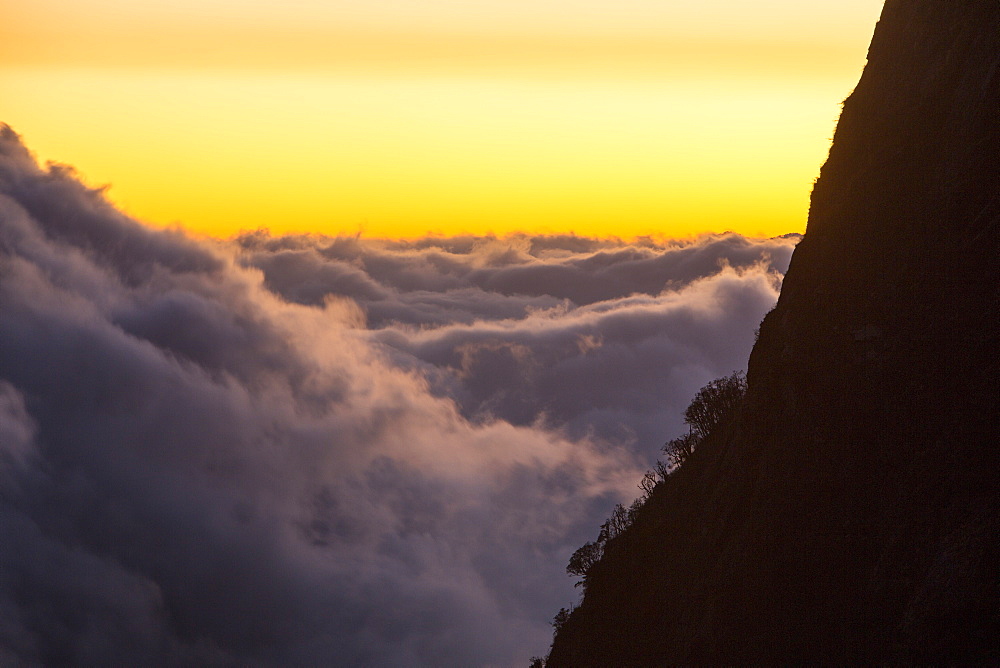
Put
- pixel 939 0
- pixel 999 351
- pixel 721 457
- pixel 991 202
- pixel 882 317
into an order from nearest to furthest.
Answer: pixel 999 351
pixel 991 202
pixel 882 317
pixel 939 0
pixel 721 457

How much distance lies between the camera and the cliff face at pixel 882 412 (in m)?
30.8

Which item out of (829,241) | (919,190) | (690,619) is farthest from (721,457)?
(919,190)

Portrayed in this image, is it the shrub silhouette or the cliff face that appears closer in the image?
the cliff face

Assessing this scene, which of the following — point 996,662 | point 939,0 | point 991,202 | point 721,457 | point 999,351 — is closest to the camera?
point 996,662

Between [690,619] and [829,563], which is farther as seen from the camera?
[690,619]

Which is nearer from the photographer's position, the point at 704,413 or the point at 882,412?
the point at 882,412

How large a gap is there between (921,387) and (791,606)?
10502mm

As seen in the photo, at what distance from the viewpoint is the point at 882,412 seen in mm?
35812

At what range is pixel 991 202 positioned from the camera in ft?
113

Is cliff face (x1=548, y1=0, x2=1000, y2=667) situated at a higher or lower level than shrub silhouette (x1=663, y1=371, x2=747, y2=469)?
lower

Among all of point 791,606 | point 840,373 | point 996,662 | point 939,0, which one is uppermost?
point 939,0

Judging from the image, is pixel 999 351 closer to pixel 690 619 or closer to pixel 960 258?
pixel 960 258

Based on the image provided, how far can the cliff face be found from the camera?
30766 mm

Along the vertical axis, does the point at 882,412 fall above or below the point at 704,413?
below
